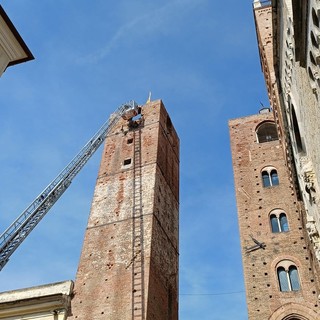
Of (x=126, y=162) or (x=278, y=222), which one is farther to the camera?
(x=126, y=162)

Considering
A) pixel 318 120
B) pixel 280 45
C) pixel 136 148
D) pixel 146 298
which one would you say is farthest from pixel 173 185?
pixel 318 120

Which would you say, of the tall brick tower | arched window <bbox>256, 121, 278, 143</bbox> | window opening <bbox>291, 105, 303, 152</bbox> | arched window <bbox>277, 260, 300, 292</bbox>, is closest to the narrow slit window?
the tall brick tower

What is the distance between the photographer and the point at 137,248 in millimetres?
14648

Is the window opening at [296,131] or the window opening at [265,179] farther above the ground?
the window opening at [265,179]

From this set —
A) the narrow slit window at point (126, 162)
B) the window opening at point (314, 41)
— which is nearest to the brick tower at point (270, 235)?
the narrow slit window at point (126, 162)

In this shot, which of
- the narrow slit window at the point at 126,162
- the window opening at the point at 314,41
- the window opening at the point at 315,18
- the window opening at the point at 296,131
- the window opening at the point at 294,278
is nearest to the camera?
the window opening at the point at 315,18

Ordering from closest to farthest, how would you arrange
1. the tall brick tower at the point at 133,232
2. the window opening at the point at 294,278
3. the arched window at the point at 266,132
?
the tall brick tower at the point at 133,232 < the window opening at the point at 294,278 < the arched window at the point at 266,132

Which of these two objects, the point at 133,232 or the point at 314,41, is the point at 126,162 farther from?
the point at 314,41

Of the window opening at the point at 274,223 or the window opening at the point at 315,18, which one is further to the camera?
the window opening at the point at 274,223

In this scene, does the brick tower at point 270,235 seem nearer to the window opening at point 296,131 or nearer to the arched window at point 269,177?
the arched window at point 269,177

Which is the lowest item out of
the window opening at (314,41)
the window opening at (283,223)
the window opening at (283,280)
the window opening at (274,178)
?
the window opening at (314,41)

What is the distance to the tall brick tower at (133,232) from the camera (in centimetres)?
1352

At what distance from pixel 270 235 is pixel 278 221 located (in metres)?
0.73

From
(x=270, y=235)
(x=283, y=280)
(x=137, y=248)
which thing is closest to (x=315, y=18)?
(x=283, y=280)
